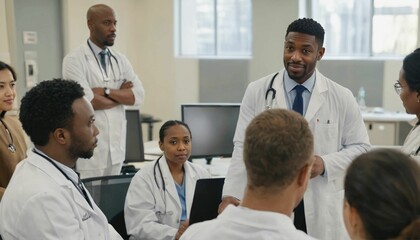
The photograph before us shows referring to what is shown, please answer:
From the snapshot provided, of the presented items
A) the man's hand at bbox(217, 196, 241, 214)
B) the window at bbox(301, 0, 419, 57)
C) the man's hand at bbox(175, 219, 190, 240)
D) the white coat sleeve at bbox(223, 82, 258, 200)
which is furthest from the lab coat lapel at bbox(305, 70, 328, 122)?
the window at bbox(301, 0, 419, 57)

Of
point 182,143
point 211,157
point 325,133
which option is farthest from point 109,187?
point 211,157

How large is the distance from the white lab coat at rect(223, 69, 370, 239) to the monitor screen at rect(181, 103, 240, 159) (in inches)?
49.1

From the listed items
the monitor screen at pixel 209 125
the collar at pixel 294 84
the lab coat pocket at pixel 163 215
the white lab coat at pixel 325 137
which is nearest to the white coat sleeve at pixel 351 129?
the white lab coat at pixel 325 137

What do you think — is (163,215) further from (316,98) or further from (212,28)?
(212,28)

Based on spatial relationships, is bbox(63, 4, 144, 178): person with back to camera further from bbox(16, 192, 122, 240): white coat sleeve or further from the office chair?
bbox(16, 192, 122, 240): white coat sleeve

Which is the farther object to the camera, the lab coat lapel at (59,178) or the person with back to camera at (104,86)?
the person with back to camera at (104,86)

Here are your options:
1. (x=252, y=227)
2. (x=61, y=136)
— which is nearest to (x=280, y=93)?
(x=61, y=136)

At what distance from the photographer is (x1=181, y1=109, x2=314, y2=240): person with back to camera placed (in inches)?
44.5

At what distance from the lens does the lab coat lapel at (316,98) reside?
2.23 metres

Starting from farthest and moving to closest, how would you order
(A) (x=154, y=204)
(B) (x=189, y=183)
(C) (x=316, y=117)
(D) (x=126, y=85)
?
1. (D) (x=126, y=85)
2. (B) (x=189, y=183)
3. (A) (x=154, y=204)
4. (C) (x=316, y=117)

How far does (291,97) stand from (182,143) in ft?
2.29

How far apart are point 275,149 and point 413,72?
1087 millimetres

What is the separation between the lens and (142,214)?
241 cm

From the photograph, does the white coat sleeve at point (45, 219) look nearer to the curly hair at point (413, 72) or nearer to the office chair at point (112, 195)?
the office chair at point (112, 195)
